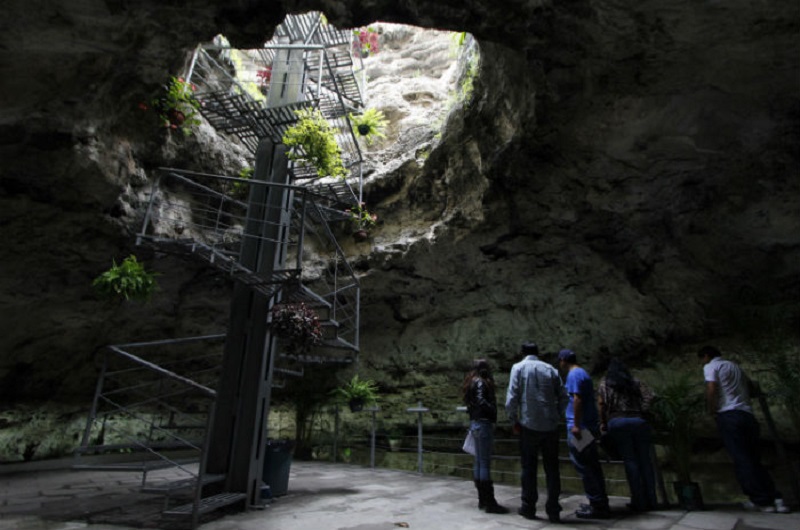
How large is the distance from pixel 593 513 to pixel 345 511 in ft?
8.15

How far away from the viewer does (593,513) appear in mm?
4277

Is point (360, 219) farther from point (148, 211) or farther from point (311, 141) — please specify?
point (148, 211)

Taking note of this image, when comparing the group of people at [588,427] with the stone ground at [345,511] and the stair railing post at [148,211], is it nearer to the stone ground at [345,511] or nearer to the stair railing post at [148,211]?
the stone ground at [345,511]

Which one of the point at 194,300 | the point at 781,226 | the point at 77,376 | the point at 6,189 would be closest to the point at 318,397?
the point at 194,300

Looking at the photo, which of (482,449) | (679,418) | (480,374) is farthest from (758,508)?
(480,374)

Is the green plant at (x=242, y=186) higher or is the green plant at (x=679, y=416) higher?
the green plant at (x=242, y=186)

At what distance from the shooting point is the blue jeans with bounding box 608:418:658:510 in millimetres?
4574

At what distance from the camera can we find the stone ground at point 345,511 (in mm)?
3969

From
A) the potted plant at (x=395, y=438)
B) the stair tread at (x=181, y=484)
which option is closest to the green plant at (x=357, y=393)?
the potted plant at (x=395, y=438)

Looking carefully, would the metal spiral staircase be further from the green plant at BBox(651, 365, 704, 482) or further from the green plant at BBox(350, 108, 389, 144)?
the green plant at BBox(651, 365, 704, 482)

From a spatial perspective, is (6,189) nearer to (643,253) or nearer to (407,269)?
(407,269)

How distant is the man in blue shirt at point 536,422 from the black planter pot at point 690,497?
1.51 metres

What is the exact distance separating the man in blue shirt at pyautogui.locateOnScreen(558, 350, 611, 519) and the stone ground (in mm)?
163

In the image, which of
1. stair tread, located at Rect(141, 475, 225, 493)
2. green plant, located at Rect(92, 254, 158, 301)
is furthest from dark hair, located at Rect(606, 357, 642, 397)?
green plant, located at Rect(92, 254, 158, 301)
